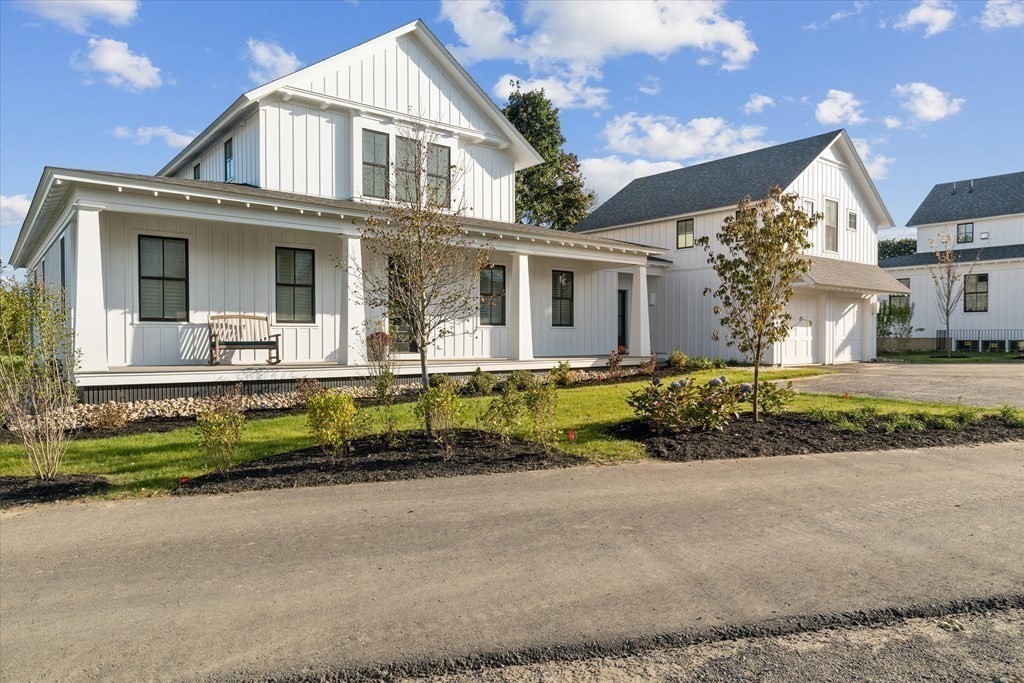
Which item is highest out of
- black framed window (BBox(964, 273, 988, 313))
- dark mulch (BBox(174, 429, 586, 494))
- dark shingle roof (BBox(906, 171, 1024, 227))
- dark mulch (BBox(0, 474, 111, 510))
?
dark shingle roof (BBox(906, 171, 1024, 227))

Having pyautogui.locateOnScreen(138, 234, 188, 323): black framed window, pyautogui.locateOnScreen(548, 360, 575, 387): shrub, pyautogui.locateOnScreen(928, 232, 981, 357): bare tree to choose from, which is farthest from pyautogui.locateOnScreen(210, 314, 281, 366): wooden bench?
pyautogui.locateOnScreen(928, 232, 981, 357): bare tree

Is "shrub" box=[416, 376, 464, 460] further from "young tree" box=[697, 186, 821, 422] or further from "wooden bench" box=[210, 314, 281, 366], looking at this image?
"wooden bench" box=[210, 314, 281, 366]

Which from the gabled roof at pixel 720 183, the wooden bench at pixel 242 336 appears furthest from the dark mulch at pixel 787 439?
the gabled roof at pixel 720 183

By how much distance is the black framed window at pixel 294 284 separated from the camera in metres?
14.9

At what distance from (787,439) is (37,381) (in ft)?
29.8

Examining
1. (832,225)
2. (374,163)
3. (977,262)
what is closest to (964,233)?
(977,262)

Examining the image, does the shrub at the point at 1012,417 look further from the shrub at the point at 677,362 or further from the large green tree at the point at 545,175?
the large green tree at the point at 545,175

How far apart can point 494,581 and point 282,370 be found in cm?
973

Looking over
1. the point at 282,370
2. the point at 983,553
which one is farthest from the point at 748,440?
the point at 282,370

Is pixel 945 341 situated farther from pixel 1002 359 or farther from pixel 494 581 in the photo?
pixel 494 581

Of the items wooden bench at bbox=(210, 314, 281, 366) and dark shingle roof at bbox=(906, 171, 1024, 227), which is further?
dark shingle roof at bbox=(906, 171, 1024, 227)

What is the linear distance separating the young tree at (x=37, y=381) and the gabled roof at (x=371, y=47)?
8.89 metres

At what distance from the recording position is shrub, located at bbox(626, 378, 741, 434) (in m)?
9.16

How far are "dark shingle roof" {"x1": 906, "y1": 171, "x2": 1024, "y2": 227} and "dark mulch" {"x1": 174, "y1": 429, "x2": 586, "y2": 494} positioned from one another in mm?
35375
